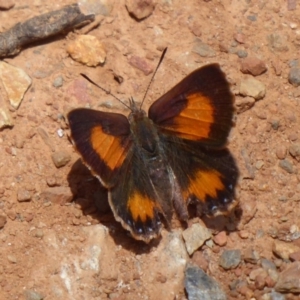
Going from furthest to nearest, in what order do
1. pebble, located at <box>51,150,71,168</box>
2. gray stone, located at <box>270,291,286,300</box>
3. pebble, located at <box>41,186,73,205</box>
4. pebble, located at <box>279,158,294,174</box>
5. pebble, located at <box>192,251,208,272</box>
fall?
1. pebble, located at <box>279,158,294,174</box>
2. pebble, located at <box>51,150,71,168</box>
3. pebble, located at <box>41,186,73,205</box>
4. pebble, located at <box>192,251,208,272</box>
5. gray stone, located at <box>270,291,286,300</box>

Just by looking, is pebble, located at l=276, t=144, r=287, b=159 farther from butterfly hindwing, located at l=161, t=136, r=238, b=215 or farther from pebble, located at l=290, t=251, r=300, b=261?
pebble, located at l=290, t=251, r=300, b=261

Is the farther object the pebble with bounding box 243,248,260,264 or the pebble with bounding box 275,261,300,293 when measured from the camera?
the pebble with bounding box 243,248,260,264

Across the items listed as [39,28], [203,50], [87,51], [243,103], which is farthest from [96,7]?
[243,103]

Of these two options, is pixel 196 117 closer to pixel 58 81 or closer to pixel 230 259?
pixel 230 259

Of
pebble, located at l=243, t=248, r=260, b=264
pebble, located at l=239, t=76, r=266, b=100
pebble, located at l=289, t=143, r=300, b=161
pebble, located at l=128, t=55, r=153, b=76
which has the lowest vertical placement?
pebble, located at l=243, t=248, r=260, b=264

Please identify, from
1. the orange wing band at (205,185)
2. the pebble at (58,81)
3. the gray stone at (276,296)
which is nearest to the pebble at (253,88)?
the orange wing band at (205,185)

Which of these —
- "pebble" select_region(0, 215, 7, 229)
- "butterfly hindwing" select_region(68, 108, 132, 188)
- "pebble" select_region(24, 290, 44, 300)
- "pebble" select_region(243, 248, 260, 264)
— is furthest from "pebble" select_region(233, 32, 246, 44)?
"pebble" select_region(24, 290, 44, 300)
